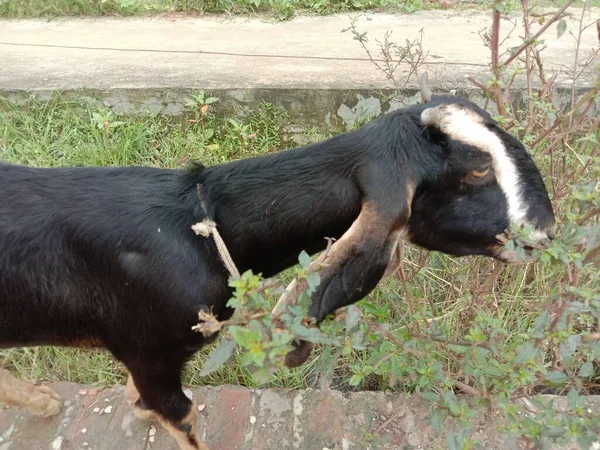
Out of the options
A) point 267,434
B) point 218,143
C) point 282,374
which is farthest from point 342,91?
point 267,434

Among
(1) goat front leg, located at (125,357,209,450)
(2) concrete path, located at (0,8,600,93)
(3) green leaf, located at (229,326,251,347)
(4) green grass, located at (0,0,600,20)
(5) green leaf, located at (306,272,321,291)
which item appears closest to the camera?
(3) green leaf, located at (229,326,251,347)

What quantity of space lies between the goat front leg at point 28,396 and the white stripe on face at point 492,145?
2.08 m

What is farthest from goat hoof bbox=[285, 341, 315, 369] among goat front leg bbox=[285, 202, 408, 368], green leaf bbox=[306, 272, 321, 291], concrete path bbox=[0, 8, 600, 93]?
concrete path bbox=[0, 8, 600, 93]

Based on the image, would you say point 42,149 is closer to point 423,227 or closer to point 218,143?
point 218,143

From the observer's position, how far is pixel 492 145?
178 centimetres

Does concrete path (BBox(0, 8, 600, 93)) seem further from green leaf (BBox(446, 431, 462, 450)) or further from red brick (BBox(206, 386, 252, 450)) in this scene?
green leaf (BBox(446, 431, 462, 450))

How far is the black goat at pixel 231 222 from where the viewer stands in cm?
177

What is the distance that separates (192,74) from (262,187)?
108 inches

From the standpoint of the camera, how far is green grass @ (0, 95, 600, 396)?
2779 millimetres

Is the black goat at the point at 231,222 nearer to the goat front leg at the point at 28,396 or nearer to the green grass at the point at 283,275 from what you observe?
the green grass at the point at 283,275

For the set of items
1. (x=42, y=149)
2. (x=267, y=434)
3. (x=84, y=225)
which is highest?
(x=84, y=225)

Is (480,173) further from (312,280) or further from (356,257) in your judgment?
(312,280)

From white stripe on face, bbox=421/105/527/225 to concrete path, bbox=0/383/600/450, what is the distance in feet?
3.53

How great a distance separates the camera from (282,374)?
8.87 feet
